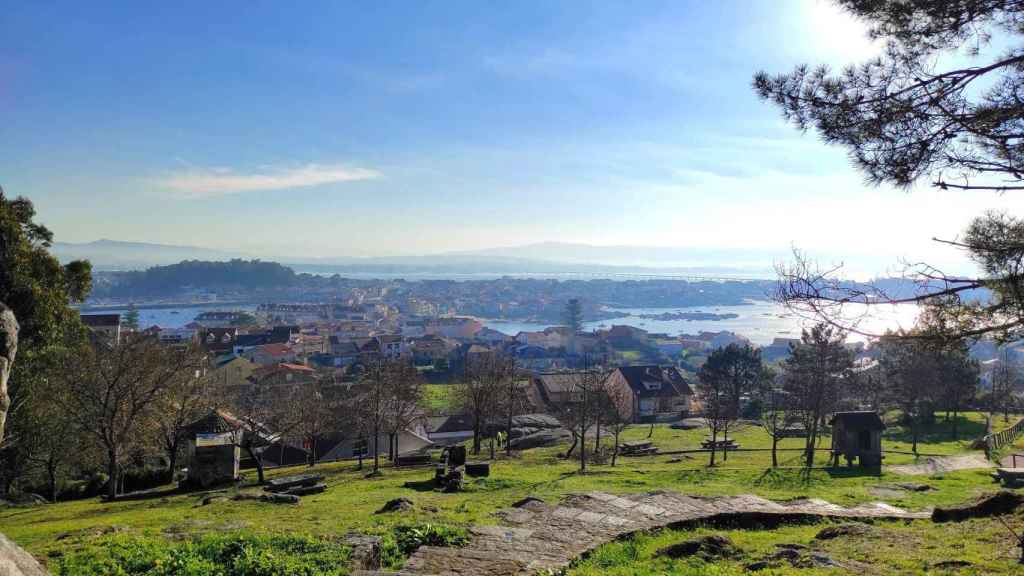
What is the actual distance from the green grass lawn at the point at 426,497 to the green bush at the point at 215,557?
3.41 feet

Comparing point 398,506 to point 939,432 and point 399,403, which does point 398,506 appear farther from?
point 939,432

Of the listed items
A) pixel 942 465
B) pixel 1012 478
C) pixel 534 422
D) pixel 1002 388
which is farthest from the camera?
pixel 1002 388

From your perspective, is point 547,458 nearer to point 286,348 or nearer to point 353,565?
point 353,565

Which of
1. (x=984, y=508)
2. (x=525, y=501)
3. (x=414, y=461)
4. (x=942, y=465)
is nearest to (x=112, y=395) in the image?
(x=414, y=461)

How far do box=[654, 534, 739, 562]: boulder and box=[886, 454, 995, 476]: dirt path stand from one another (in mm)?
18247

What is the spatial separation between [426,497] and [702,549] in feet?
28.7

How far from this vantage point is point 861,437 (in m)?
24.7

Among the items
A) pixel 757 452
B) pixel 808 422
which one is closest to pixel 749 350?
pixel 757 452

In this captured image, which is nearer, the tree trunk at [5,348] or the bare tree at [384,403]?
the tree trunk at [5,348]

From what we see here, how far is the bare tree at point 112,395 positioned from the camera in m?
21.2

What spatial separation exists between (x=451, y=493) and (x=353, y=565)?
954 cm

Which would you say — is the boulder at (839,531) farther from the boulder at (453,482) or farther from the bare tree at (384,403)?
the bare tree at (384,403)

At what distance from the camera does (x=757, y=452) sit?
32.0m

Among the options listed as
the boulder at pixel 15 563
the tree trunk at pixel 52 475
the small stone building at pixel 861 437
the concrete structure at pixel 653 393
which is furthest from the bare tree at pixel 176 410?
the concrete structure at pixel 653 393
